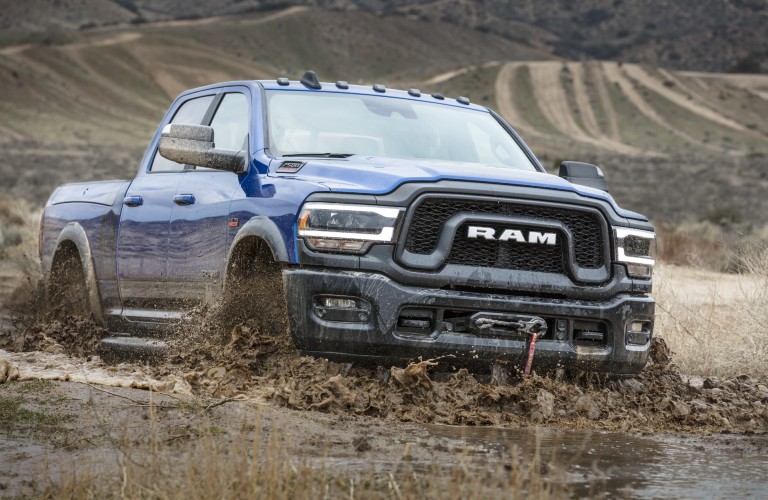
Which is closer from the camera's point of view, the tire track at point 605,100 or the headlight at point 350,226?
the headlight at point 350,226

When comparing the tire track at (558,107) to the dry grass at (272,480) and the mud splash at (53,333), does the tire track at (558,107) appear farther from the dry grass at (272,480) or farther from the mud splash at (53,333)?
the dry grass at (272,480)

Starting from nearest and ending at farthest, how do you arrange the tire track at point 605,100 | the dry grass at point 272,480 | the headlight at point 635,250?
the dry grass at point 272,480, the headlight at point 635,250, the tire track at point 605,100

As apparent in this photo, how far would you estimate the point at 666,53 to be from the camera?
160m

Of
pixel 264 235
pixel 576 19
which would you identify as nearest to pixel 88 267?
pixel 264 235

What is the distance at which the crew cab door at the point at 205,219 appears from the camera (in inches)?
297

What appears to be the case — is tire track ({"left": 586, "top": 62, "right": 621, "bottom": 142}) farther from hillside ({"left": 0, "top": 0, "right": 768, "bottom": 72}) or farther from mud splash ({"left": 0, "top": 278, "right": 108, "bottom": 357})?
mud splash ({"left": 0, "top": 278, "right": 108, "bottom": 357})

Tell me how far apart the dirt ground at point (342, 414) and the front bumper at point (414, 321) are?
0.43 ft

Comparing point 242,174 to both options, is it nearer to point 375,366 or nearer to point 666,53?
point 375,366

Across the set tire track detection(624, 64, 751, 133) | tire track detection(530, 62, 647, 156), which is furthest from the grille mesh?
tire track detection(624, 64, 751, 133)

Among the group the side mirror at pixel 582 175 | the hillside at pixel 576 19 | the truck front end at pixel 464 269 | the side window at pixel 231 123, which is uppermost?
the hillside at pixel 576 19

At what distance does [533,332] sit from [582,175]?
1638 mm

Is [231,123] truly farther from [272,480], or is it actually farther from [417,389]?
[272,480]

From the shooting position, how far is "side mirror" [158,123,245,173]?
299 inches

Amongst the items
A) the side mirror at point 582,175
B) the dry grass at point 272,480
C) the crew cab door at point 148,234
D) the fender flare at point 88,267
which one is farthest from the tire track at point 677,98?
the dry grass at point 272,480
